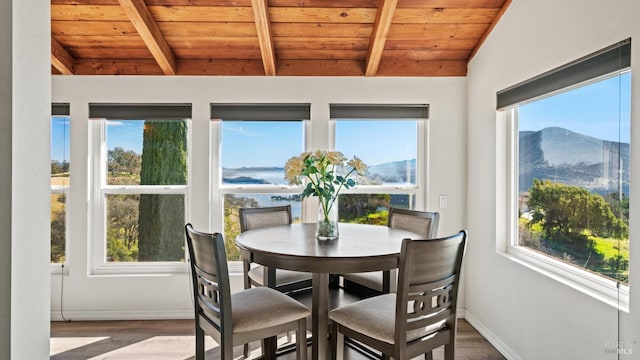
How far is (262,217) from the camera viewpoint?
8.86ft

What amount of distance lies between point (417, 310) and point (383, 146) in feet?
6.39

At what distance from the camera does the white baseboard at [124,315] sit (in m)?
3.09

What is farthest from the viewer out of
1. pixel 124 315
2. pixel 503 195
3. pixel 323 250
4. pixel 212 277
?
pixel 124 315

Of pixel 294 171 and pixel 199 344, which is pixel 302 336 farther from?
pixel 294 171

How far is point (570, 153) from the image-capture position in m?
2.08

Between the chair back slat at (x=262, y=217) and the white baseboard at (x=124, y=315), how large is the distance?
1.14 meters

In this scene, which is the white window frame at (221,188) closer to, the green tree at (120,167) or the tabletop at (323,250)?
the green tree at (120,167)

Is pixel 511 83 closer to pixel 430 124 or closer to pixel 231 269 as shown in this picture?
pixel 430 124

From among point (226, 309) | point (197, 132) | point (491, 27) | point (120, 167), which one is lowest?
point (226, 309)

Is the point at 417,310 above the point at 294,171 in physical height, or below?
below

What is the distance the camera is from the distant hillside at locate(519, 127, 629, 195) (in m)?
1.77

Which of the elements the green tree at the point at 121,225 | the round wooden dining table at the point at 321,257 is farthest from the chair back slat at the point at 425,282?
the green tree at the point at 121,225

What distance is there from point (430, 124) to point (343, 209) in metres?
1.10

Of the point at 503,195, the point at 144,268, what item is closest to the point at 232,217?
the point at 144,268
